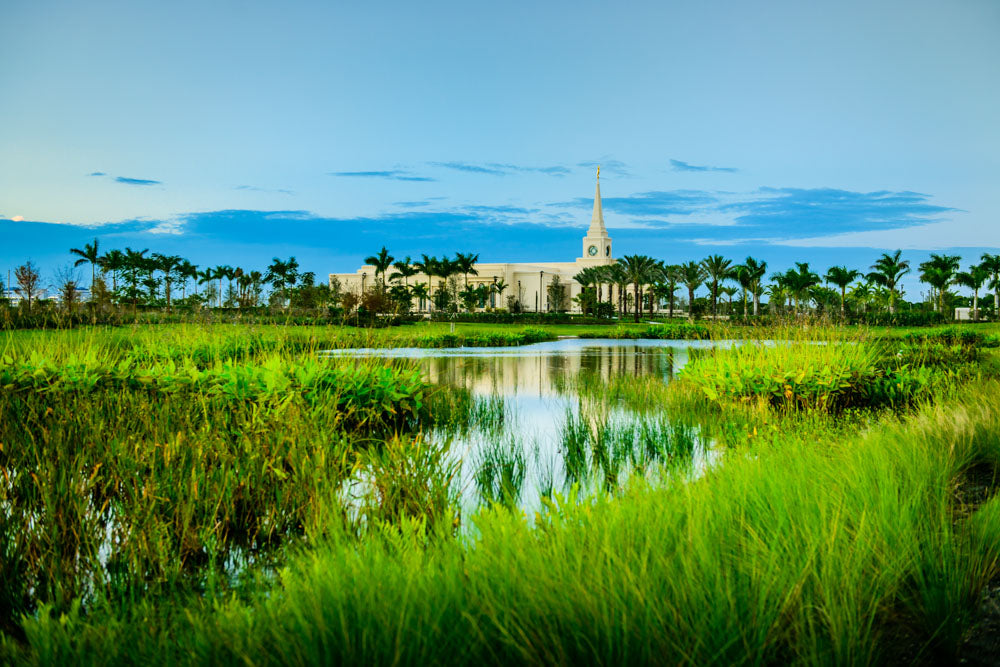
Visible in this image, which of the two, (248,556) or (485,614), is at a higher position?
(485,614)

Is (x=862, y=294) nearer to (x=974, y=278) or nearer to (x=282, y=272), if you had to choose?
(x=974, y=278)

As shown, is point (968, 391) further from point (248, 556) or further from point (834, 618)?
point (248, 556)

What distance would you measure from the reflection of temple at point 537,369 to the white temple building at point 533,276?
250 feet

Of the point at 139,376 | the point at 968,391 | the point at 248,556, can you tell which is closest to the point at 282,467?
the point at 248,556

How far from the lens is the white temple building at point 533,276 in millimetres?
96938

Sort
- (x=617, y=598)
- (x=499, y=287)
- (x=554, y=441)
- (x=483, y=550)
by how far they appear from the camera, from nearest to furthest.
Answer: (x=617, y=598) < (x=483, y=550) < (x=554, y=441) < (x=499, y=287)

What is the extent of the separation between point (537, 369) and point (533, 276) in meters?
86.1

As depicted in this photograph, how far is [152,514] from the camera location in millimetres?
3230

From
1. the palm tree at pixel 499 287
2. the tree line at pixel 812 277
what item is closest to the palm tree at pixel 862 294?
the tree line at pixel 812 277

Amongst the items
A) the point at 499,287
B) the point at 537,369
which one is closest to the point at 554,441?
the point at 537,369

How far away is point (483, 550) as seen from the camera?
234cm

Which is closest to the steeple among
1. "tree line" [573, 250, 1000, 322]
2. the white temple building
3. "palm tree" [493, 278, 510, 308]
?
the white temple building

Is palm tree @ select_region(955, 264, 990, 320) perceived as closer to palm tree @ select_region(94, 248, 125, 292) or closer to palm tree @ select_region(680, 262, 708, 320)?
palm tree @ select_region(680, 262, 708, 320)

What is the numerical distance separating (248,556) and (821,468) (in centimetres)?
307
